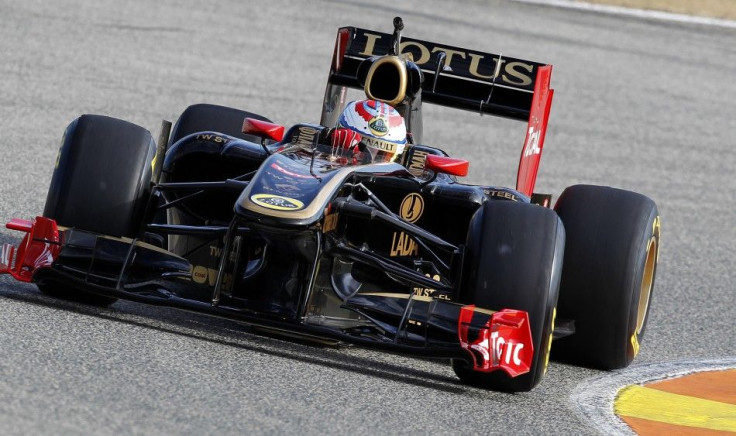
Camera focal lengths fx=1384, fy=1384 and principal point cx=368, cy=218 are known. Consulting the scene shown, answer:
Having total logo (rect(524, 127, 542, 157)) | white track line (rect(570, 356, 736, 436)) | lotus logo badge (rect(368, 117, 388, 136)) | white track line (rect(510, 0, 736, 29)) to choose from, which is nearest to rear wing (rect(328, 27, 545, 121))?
total logo (rect(524, 127, 542, 157))

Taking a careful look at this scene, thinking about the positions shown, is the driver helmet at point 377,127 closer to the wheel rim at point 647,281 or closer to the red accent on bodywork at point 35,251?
the wheel rim at point 647,281

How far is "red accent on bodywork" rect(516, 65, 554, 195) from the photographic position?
27.8 feet

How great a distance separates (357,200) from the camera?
279 inches

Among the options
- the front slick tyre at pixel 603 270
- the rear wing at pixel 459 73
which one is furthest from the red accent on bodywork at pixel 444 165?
the rear wing at pixel 459 73

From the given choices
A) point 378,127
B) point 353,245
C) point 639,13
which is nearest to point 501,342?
point 353,245

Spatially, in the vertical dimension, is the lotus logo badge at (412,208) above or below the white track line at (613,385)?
above

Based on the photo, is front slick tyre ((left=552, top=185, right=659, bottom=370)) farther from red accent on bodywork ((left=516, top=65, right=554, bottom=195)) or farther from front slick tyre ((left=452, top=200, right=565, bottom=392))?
red accent on bodywork ((left=516, top=65, right=554, bottom=195))

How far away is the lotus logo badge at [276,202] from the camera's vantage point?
20.9 feet

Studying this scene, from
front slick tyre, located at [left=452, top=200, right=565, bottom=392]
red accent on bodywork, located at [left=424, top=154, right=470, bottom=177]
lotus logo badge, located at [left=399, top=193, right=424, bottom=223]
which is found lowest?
front slick tyre, located at [left=452, top=200, right=565, bottom=392]

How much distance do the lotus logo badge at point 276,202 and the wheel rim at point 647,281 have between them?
2.21 metres

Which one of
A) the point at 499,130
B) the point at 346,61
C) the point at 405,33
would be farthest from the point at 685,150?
the point at 346,61

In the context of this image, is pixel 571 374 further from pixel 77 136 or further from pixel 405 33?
pixel 405 33

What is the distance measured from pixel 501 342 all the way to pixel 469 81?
3.02 meters

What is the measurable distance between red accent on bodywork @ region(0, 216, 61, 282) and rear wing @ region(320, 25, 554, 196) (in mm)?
2566
